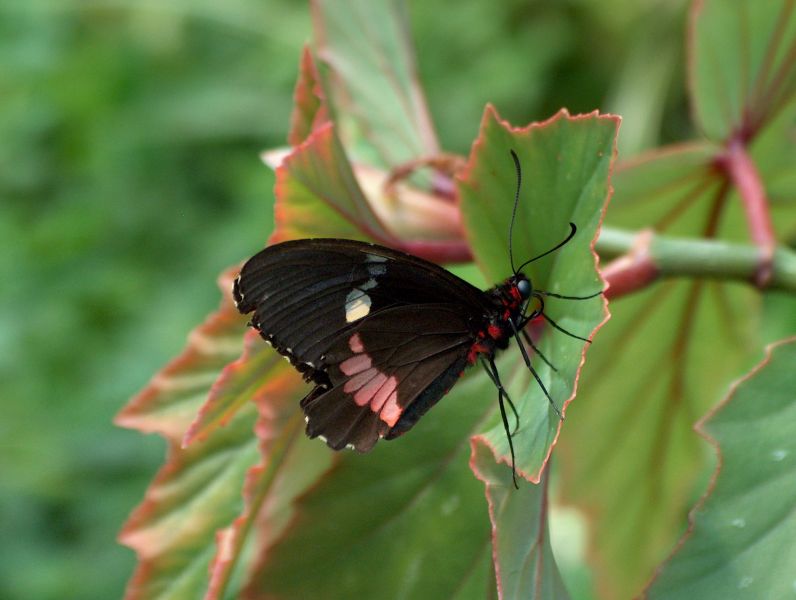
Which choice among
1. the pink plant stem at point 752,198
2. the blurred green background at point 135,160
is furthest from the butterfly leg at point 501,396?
the blurred green background at point 135,160

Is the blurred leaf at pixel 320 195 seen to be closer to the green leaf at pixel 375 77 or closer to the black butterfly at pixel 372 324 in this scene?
the black butterfly at pixel 372 324

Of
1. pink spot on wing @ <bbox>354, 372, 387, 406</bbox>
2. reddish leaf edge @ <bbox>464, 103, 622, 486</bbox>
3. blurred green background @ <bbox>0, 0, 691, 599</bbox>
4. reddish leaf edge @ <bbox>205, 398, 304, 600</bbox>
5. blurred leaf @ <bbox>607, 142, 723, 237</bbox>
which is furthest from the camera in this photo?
blurred green background @ <bbox>0, 0, 691, 599</bbox>

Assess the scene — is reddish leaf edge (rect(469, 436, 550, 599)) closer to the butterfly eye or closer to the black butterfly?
the black butterfly

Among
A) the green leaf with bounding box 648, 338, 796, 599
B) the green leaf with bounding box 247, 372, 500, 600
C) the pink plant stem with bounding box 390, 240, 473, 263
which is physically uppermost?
the pink plant stem with bounding box 390, 240, 473, 263

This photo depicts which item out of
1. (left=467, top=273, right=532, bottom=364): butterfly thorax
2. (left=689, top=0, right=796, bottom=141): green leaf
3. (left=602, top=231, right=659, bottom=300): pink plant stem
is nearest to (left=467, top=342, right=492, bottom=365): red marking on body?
(left=467, top=273, right=532, bottom=364): butterfly thorax

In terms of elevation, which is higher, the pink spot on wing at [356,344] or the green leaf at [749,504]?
the pink spot on wing at [356,344]

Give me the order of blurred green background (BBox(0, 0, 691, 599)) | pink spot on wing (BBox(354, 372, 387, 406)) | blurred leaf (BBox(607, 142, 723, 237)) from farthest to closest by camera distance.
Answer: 1. blurred green background (BBox(0, 0, 691, 599))
2. blurred leaf (BBox(607, 142, 723, 237))
3. pink spot on wing (BBox(354, 372, 387, 406))

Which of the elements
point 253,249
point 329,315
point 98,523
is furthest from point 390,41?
point 98,523

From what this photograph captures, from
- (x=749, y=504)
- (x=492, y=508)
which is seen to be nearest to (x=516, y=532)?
(x=492, y=508)
